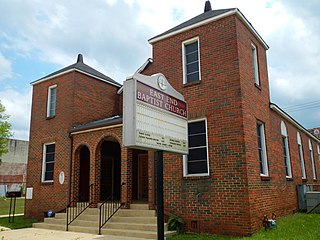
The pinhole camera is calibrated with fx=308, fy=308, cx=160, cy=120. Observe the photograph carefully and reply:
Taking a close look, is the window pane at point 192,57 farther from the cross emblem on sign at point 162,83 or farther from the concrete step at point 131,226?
the concrete step at point 131,226

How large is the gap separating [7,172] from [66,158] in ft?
87.1

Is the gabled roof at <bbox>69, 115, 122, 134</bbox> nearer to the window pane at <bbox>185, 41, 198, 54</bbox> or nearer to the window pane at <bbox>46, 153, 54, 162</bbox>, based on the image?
the window pane at <bbox>46, 153, 54, 162</bbox>

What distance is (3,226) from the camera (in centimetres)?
1239

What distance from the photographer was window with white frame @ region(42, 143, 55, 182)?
47.6ft

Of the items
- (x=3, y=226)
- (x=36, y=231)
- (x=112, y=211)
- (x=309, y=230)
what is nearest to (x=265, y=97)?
(x=309, y=230)

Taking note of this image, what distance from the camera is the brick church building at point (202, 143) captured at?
8969 mm

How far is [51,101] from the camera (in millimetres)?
15523

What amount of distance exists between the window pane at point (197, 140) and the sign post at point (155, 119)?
3036mm

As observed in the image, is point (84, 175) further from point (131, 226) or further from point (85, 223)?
point (131, 226)

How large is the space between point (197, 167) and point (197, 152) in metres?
0.47

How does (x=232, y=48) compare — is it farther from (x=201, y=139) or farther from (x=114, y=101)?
(x=114, y=101)

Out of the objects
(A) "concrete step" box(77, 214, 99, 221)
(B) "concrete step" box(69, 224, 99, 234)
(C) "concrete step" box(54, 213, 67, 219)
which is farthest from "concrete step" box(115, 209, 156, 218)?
(C) "concrete step" box(54, 213, 67, 219)

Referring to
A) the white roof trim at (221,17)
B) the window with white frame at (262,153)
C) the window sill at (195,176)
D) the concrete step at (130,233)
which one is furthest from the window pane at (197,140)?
the white roof trim at (221,17)

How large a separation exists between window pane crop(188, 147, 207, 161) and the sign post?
3012 millimetres
